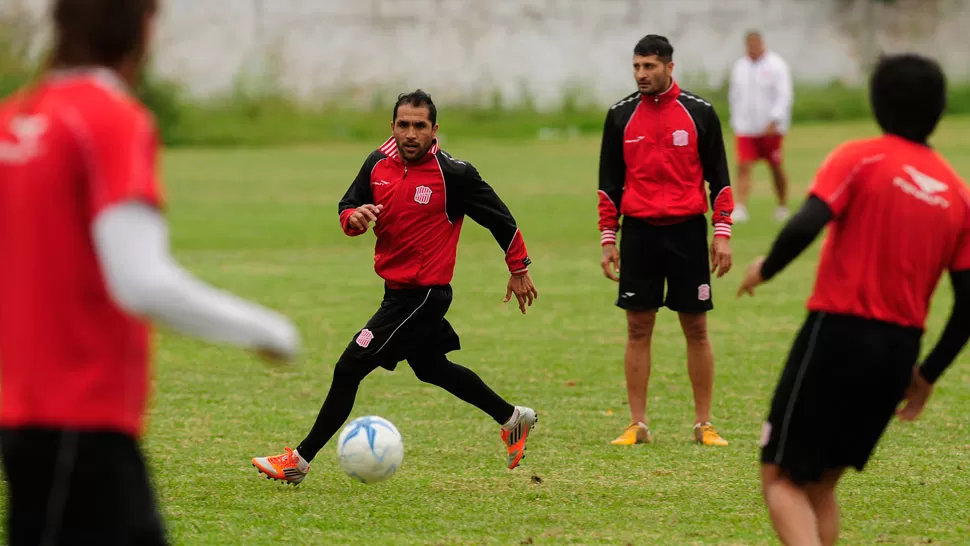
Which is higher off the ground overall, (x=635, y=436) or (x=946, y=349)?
(x=946, y=349)

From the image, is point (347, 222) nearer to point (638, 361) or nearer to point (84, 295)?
point (638, 361)

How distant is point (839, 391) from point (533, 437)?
12.1 ft

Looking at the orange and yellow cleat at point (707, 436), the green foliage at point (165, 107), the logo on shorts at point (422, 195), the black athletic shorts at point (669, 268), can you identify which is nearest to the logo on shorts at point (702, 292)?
the black athletic shorts at point (669, 268)

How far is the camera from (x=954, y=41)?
45.4 m

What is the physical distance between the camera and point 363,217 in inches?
257

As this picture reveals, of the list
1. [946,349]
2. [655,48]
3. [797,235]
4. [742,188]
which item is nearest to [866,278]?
[797,235]

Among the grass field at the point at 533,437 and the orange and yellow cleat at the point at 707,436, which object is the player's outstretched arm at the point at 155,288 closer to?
the grass field at the point at 533,437

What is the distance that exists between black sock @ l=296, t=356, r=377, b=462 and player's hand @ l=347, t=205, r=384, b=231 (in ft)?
2.23

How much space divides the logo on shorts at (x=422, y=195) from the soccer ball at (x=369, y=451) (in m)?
1.17

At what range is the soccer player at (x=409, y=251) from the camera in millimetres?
6754

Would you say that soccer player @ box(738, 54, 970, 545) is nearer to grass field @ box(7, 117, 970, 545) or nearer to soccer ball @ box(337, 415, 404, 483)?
grass field @ box(7, 117, 970, 545)

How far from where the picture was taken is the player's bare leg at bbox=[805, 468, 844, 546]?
185 inches

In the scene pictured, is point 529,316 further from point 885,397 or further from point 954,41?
point 954,41

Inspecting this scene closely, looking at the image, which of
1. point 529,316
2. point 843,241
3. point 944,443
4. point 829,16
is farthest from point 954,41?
point 843,241
